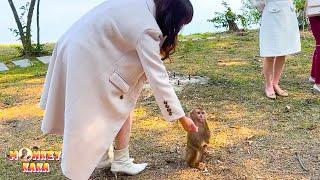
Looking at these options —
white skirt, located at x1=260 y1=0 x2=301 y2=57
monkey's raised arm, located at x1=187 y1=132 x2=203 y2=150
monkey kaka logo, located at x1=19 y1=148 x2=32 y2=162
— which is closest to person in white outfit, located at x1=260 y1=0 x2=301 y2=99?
white skirt, located at x1=260 y1=0 x2=301 y2=57

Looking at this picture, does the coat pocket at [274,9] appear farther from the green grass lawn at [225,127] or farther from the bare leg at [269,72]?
the green grass lawn at [225,127]

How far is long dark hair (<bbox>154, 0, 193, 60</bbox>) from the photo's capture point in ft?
7.93

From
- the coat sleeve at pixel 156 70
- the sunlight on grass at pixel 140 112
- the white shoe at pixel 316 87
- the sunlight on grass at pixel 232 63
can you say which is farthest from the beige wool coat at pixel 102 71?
the sunlight on grass at pixel 232 63

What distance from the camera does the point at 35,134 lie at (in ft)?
12.9

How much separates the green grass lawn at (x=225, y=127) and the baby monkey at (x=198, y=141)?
6cm

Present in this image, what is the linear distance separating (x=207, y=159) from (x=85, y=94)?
1.10 m


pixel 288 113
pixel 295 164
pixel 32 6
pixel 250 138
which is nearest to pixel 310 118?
pixel 288 113

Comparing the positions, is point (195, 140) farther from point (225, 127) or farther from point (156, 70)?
point (225, 127)

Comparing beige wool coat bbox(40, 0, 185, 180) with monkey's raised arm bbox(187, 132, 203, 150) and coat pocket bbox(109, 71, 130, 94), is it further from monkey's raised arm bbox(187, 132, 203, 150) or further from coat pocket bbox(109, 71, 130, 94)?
monkey's raised arm bbox(187, 132, 203, 150)

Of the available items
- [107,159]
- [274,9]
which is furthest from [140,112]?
[274,9]

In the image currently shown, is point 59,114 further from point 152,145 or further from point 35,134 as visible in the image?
point 35,134

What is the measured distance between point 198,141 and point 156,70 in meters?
0.74

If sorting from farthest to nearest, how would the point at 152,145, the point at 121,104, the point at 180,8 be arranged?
the point at 152,145 < the point at 121,104 < the point at 180,8

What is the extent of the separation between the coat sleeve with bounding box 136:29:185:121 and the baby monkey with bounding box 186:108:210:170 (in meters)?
0.52
